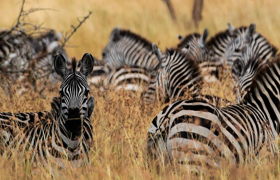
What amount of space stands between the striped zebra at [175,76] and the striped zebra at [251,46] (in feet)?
12.0

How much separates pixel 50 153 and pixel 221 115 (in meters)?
1.63

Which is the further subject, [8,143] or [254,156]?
[8,143]

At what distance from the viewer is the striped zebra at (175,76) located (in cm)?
701

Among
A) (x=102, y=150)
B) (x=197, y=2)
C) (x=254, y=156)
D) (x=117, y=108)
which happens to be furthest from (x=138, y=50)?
(x=197, y=2)

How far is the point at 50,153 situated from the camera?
4.40 meters

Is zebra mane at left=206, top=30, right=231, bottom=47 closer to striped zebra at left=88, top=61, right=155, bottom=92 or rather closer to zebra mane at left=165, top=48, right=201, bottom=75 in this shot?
striped zebra at left=88, top=61, right=155, bottom=92

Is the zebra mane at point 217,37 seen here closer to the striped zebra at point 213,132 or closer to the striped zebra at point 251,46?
the striped zebra at point 251,46

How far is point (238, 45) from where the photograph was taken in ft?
36.7

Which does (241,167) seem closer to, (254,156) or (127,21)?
(254,156)

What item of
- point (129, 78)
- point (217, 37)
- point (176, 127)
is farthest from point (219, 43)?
point (176, 127)

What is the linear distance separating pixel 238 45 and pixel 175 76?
4.46 m

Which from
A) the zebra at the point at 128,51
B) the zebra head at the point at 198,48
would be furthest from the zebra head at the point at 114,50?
the zebra head at the point at 198,48

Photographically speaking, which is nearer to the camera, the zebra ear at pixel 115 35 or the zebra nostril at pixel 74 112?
the zebra nostril at pixel 74 112

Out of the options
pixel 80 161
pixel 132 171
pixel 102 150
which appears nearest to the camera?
pixel 132 171
